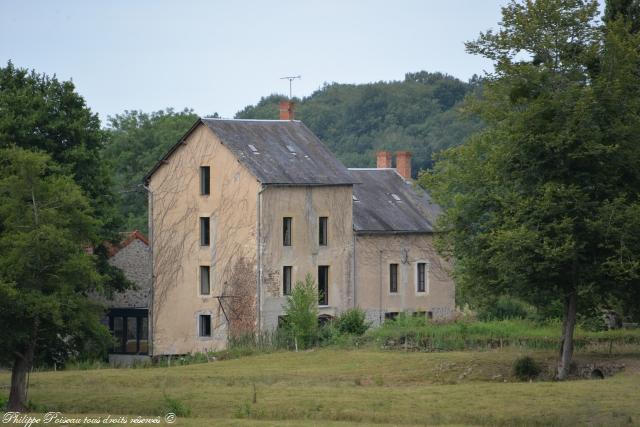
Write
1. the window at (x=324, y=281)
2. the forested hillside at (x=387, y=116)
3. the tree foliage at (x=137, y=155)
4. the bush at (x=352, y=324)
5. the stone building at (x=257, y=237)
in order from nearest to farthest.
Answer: the bush at (x=352, y=324)
the stone building at (x=257, y=237)
the window at (x=324, y=281)
the tree foliage at (x=137, y=155)
the forested hillside at (x=387, y=116)

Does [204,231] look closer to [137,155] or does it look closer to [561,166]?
[561,166]

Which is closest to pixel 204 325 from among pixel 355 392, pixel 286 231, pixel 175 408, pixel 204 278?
pixel 204 278

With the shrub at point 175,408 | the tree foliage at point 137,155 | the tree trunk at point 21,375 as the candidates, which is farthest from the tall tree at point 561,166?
the tree foliage at point 137,155

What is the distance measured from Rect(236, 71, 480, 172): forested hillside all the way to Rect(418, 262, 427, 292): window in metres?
66.3

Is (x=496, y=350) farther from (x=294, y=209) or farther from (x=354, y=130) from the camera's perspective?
(x=354, y=130)

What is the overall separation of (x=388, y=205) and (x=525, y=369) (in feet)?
84.2

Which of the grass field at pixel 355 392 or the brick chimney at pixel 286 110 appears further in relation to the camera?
the brick chimney at pixel 286 110

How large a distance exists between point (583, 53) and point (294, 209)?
21.5 m

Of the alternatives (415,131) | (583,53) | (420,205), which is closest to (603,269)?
(583,53)

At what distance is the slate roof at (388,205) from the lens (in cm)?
6163

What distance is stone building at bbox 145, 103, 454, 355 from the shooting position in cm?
5672

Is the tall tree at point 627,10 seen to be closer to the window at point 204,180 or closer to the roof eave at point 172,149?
the roof eave at point 172,149

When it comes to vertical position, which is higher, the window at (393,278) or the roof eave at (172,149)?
the roof eave at (172,149)

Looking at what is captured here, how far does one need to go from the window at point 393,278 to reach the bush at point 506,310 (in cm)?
445
